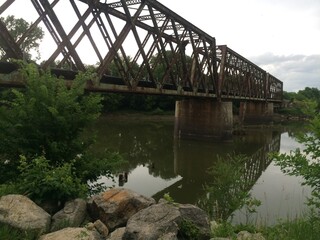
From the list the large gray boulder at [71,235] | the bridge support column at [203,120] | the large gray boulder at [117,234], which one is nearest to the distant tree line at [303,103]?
the large gray boulder at [117,234]

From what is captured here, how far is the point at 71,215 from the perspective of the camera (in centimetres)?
618

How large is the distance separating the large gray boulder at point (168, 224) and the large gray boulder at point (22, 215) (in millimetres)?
1422

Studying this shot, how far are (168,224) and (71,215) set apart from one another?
77.4 inches

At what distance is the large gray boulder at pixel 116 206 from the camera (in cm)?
639

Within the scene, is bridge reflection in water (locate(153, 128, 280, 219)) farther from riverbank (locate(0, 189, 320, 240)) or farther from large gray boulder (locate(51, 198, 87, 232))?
large gray boulder (locate(51, 198, 87, 232))

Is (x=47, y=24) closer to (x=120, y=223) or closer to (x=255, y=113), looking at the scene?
(x=120, y=223)

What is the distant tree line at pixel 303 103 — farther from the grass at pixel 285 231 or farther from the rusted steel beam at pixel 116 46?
the rusted steel beam at pixel 116 46

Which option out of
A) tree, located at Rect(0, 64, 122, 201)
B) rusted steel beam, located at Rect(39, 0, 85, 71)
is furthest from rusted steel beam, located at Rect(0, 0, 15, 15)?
tree, located at Rect(0, 64, 122, 201)

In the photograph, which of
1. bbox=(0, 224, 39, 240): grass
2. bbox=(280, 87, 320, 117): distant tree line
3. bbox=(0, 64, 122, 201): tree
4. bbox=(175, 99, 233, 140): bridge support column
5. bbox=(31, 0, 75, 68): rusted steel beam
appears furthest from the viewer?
bbox=(175, 99, 233, 140): bridge support column

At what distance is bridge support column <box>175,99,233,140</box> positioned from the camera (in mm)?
36156

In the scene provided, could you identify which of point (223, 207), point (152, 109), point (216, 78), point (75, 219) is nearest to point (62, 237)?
point (75, 219)

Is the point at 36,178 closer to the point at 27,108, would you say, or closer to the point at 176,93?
the point at 27,108

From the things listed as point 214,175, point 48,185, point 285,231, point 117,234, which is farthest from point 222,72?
point 117,234

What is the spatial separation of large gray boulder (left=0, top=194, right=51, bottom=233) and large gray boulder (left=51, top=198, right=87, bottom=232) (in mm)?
178
